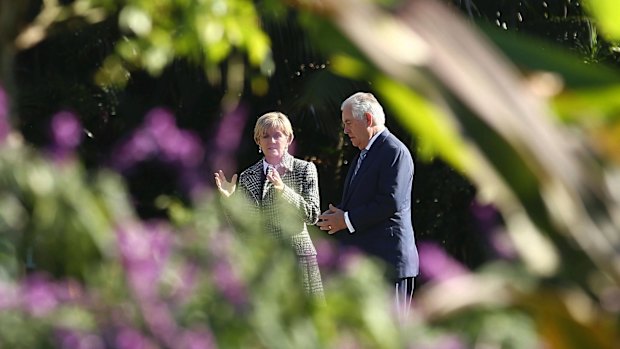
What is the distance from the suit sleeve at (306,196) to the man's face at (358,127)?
32cm

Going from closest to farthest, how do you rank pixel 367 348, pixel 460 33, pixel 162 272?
pixel 460 33
pixel 367 348
pixel 162 272

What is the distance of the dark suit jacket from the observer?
627 cm

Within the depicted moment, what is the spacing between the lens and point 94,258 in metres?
3.17

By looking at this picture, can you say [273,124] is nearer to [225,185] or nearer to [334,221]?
[225,185]

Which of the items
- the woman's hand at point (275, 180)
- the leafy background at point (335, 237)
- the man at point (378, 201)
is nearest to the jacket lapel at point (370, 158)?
the man at point (378, 201)

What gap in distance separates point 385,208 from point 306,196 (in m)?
0.57

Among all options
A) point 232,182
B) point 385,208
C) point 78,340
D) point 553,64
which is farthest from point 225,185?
point 553,64

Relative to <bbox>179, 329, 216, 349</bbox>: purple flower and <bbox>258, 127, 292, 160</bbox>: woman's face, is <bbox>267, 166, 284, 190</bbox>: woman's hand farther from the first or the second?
<bbox>179, 329, 216, 349</bbox>: purple flower

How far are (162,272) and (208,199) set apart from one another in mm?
563

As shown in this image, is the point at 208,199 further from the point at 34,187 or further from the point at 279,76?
the point at 279,76

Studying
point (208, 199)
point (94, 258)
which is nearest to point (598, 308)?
point (94, 258)

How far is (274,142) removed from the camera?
667cm

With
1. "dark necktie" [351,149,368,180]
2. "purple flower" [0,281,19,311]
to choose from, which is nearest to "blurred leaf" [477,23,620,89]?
"purple flower" [0,281,19,311]

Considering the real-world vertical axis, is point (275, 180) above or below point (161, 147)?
below
